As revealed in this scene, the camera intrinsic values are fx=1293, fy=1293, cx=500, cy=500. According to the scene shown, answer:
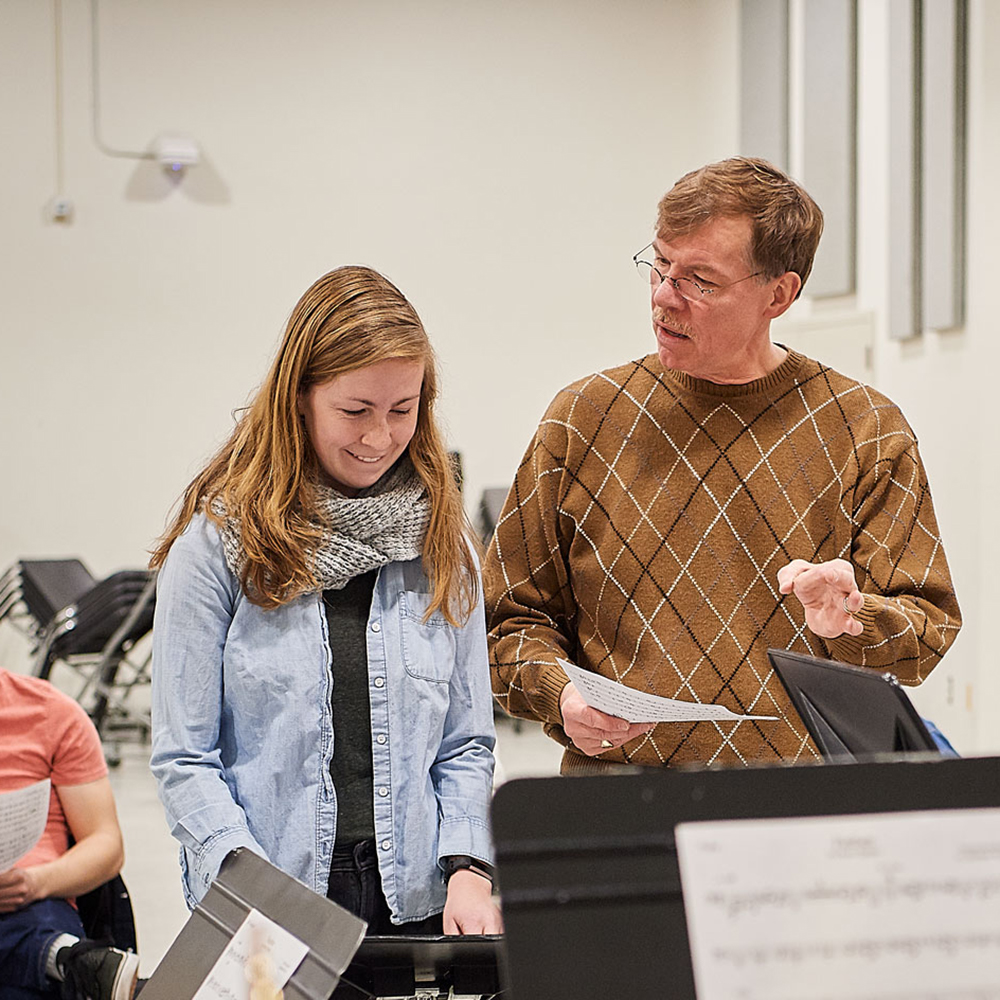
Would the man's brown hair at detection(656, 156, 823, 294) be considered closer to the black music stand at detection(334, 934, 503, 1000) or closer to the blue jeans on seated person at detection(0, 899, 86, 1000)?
the black music stand at detection(334, 934, 503, 1000)

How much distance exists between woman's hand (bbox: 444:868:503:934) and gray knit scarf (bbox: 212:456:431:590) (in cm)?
38

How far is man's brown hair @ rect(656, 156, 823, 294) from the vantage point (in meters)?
1.64

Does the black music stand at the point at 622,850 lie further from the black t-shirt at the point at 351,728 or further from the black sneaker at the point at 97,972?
the black sneaker at the point at 97,972

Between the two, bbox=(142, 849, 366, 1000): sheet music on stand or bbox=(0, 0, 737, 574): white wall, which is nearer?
bbox=(142, 849, 366, 1000): sheet music on stand

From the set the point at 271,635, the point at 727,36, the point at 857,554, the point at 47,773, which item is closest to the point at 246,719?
the point at 271,635

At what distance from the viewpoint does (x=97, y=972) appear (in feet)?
6.84

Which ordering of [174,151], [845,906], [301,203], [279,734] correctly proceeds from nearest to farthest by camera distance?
[845,906], [279,734], [174,151], [301,203]

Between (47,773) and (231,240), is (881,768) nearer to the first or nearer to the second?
(47,773)

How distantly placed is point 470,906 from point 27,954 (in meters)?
1.17

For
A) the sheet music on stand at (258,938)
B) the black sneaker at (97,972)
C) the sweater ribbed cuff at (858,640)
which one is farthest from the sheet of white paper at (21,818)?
the sweater ribbed cuff at (858,640)

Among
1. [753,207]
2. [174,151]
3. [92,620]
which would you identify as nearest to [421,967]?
[753,207]

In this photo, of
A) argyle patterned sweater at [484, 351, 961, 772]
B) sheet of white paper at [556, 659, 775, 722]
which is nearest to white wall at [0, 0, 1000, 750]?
argyle patterned sweater at [484, 351, 961, 772]

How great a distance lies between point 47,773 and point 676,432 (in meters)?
1.53

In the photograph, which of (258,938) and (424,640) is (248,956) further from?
(424,640)
